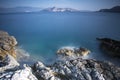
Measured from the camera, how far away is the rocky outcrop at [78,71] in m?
9.96

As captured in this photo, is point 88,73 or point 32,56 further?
point 32,56

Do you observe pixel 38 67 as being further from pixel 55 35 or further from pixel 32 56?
pixel 55 35

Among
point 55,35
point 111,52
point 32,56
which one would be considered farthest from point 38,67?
point 55,35

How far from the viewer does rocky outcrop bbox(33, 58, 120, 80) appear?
9.96 m

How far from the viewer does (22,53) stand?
2080 cm

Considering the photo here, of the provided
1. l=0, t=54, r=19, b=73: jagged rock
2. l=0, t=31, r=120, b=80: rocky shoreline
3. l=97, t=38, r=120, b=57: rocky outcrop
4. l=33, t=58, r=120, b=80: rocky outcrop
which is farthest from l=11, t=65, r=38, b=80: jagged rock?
l=97, t=38, r=120, b=57: rocky outcrop

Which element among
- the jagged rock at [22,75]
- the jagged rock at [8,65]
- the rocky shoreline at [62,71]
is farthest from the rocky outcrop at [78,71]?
the jagged rock at [8,65]

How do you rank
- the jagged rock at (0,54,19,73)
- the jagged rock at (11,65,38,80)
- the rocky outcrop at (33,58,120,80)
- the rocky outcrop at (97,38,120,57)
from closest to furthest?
the jagged rock at (11,65,38,80) < the rocky outcrop at (33,58,120,80) < the jagged rock at (0,54,19,73) < the rocky outcrop at (97,38,120,57)

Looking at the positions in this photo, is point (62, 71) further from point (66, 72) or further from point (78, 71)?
point (78, 71)

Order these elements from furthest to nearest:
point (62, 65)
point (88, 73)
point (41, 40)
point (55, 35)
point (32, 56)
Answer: point (55, 35) < point (41, 40) < point (32, 56) < point (62, 65) < point (88, 73)

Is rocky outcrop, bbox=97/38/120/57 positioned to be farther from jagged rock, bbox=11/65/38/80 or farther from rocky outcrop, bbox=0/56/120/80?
jagged rock, bbox=11/65/38/80

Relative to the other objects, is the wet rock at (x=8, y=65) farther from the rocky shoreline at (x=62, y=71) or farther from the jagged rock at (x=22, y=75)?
the jagged rock at (x=22, y=75)

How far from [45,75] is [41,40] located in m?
18.3

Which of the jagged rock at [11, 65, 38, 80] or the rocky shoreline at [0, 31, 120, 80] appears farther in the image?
the rocky shoreline at [0, 31, 120, 80]
